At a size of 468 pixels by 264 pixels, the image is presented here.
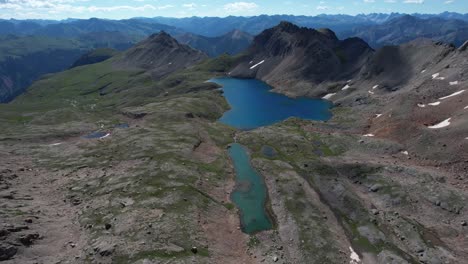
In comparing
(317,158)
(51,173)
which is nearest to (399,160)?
(317,158)

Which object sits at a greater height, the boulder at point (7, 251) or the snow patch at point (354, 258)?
the boulder at point (7, 251)

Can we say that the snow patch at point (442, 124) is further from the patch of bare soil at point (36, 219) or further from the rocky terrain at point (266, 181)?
the patch of bare soil at point (36, 219)

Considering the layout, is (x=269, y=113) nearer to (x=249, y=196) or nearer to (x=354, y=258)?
(x=249, y=196)

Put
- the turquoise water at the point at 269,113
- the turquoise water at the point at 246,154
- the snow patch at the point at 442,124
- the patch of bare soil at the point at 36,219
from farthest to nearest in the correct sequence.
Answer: the turquoise water at the point at 269,113 < the snow patch at the point at 442,124 < the turquoise water at the point at 246,154 < the patch of bare soil at the point at 36,219

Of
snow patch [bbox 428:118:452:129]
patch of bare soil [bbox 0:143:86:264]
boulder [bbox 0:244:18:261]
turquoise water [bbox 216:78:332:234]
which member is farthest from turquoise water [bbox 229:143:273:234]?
snow patch [bbox 428:118:452:129]

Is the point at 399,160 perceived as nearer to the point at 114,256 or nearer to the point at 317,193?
the point at 317,193

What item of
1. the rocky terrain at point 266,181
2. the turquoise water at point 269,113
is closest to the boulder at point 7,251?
the rocky terrain at point 266,181

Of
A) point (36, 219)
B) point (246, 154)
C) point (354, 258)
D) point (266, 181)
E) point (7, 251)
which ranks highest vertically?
point (7, 251)

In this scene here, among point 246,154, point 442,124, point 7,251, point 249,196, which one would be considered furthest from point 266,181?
point 442,124
